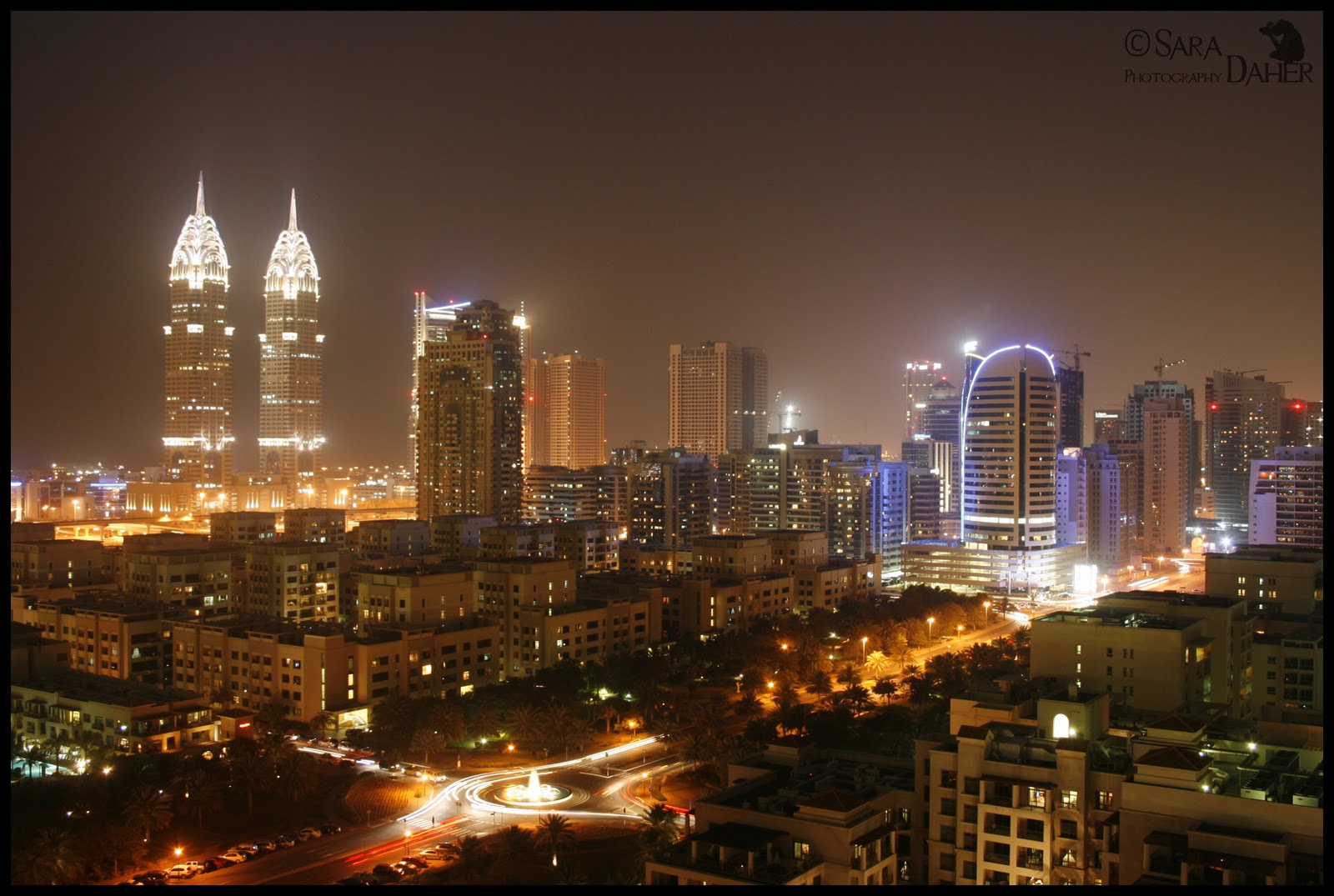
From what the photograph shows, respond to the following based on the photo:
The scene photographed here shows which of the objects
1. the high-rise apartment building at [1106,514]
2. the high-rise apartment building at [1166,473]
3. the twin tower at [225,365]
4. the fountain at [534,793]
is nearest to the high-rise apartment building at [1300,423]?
the high-rise apartment building at [1166,473]

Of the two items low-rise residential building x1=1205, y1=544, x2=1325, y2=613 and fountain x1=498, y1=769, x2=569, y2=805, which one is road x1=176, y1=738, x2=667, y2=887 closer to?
fountain x1=498, y1=769, x2=569, y2=805

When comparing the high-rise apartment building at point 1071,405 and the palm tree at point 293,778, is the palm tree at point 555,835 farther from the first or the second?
the high-rise apartment building at point 1071,405

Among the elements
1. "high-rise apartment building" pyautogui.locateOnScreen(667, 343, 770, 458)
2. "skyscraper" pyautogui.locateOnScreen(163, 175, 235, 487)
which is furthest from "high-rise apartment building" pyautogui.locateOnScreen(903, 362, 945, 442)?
"skyscraper" pyautogui.locateOnScreen(163, 175, 235, 487)

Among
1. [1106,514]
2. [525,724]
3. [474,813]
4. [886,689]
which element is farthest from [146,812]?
[1106,514]

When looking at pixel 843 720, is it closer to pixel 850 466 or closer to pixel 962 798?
pixel 962 798

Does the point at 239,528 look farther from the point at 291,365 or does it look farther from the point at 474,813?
the point at 291,365

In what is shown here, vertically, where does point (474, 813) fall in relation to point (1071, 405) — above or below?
below

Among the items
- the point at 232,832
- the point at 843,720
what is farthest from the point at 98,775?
the point at 843,720
